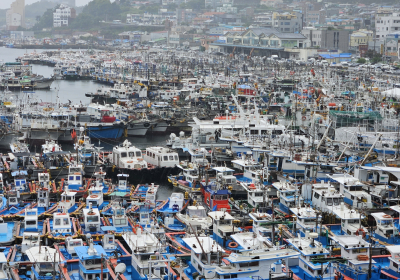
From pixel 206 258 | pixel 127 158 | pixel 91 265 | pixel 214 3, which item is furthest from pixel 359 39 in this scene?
pixel 214 3

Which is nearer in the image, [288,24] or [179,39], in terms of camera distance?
[288,24]

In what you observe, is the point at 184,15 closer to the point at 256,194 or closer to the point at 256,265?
the point at 256,194

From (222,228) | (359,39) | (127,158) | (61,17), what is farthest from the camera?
(61,17)

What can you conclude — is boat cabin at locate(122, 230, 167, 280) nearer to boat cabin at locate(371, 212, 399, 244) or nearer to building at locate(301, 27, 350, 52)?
boat cabin at locate(371, 212, 399, 244)

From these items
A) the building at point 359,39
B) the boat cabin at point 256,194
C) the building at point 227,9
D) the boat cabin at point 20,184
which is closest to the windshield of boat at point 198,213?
the boat cabin at point 256,194

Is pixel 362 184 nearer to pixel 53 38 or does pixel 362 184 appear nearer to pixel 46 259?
pixel 46 259

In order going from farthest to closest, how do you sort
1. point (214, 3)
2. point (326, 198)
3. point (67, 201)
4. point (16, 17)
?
point (16, 17)
point (214, 3)
point (67, 201)
point (326, 198)

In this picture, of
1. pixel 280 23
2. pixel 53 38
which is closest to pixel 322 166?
pixel 280 23
